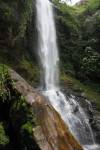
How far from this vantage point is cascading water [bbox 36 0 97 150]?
→ 1642 centimetres

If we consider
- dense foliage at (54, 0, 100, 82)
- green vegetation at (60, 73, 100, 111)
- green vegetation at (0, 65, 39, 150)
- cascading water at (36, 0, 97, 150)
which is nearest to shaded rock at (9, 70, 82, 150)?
green vegetation at (0, 65, 39, 150)

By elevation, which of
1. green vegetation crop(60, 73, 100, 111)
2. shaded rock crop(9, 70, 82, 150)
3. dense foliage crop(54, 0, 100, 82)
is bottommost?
shaded rock crop(9, 70, 82, 150)

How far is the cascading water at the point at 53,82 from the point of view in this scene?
16.4m

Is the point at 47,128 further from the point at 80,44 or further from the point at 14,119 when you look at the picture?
the point at 80,44

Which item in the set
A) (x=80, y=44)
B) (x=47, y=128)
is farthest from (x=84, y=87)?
(x=47, y=128)

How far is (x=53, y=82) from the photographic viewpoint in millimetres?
21188

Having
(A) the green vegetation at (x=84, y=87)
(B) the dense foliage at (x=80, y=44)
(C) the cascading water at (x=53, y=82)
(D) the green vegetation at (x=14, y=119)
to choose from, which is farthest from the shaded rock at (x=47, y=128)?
(B) the dense foliage at (x=80, y=44)

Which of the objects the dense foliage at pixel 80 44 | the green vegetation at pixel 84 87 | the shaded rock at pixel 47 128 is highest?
the dense foliage at pixel 80 44

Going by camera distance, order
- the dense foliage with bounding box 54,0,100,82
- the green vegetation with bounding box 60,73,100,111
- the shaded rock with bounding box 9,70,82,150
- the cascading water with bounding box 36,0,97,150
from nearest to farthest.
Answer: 1. the shaded rock with bounding box 9,70,82,150
2. the cascading water with bounding box 36,0,97,150
3. the green vegetation with bounding box 60,73,100,111
4. the dense foliage with bounding box 54,0,100,82

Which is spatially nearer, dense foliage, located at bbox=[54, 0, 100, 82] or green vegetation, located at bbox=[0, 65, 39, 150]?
green vegetation, located at bbox=[0, 65, 39, 150]

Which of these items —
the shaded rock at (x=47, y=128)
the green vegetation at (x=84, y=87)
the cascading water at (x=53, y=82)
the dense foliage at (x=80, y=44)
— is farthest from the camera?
the dense foliage at (x=80, y=44)

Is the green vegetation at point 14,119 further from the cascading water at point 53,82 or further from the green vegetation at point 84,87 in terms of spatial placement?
the green vegetation at point 84,87

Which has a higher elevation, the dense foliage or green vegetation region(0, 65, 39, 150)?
the dense foliage

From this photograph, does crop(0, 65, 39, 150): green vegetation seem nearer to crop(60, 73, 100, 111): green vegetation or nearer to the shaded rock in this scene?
the shaded rock
